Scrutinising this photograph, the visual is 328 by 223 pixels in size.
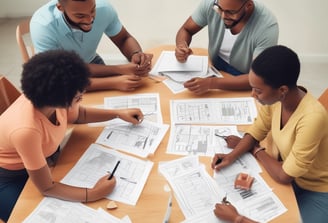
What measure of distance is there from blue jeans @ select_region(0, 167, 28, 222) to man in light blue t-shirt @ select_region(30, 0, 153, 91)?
53 centimetres

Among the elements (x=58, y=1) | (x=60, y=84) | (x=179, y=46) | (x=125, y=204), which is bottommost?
(x=125, y=204)

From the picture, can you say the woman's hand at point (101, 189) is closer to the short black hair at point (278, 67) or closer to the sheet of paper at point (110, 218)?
the sheet of paper at point (110, 218)

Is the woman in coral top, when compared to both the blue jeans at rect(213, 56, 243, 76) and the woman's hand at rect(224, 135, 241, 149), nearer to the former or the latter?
the woman's hand at rect(224, 135, 241, 149)

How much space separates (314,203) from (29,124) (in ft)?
3.60

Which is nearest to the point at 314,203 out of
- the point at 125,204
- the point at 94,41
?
the point at 125,204

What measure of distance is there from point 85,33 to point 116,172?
89 centimetres

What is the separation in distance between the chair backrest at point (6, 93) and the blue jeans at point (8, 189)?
0.35 meters

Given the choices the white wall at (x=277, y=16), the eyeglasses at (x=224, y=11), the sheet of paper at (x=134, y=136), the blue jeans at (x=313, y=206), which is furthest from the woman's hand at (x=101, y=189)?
the white wall at (x=277, y=16)

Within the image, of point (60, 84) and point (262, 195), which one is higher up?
point (60, 84)

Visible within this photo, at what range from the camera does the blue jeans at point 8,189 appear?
1465 mm

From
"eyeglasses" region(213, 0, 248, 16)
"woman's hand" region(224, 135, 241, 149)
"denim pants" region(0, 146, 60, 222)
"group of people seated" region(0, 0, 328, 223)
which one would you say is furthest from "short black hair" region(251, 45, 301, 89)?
"denim pants" region(0, 146, 60, 222)

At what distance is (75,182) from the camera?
133cm

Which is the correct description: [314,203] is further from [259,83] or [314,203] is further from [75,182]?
[75,182]

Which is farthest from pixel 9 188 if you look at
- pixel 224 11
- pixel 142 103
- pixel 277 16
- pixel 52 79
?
pixel 277 16
